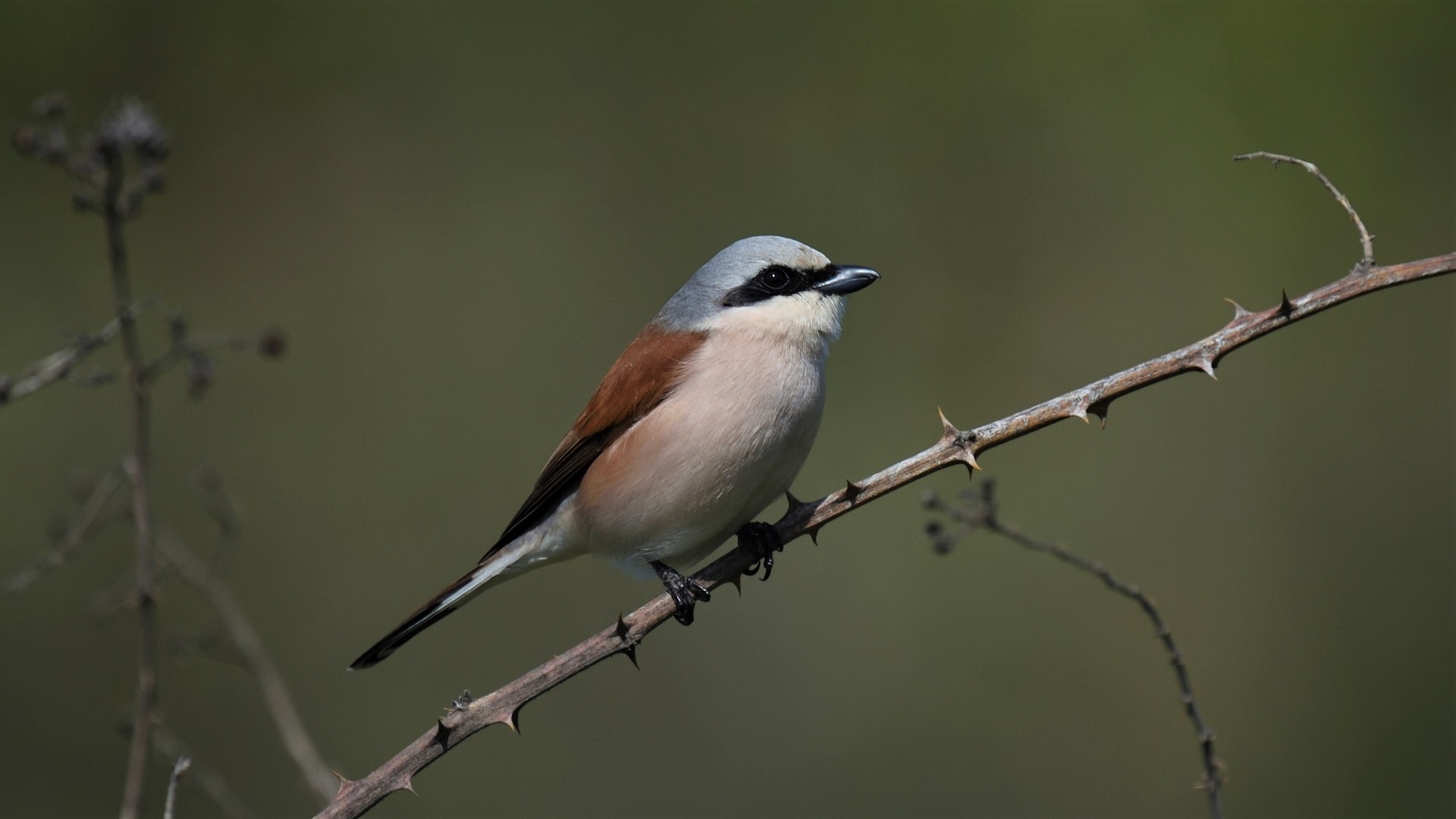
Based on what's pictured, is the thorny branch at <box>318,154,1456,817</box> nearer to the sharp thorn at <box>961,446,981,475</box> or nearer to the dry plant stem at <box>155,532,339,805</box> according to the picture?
the sharp thorn at <box>961,446,981,475</box>

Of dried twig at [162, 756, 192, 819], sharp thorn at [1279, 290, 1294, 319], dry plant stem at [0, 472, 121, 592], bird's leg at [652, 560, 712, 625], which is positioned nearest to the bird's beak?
bird's leg at [652, 560, 712, 625]

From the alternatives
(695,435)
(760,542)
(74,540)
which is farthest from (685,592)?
(74,540)

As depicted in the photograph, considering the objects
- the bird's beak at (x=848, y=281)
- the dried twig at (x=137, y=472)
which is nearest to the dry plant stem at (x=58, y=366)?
the dried twig at (x=137, y=472)

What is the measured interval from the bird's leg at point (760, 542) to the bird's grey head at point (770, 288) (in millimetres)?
592

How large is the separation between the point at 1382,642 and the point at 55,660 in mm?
6135

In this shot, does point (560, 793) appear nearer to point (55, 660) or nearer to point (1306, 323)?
point (55, 660)

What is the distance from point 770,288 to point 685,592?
0.98 m

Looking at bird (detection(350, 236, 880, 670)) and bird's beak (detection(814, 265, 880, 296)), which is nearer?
bird (detection(350, 236, 880, 670))

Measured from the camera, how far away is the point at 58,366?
7.76ft

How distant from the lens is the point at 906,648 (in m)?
5.55

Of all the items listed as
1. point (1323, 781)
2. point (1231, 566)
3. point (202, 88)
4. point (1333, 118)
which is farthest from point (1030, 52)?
point (202, 88)

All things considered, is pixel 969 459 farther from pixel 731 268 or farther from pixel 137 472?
pixel 137 472

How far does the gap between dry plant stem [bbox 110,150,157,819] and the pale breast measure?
127 centimetres

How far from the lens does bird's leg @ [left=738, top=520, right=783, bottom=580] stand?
3.10 metres
